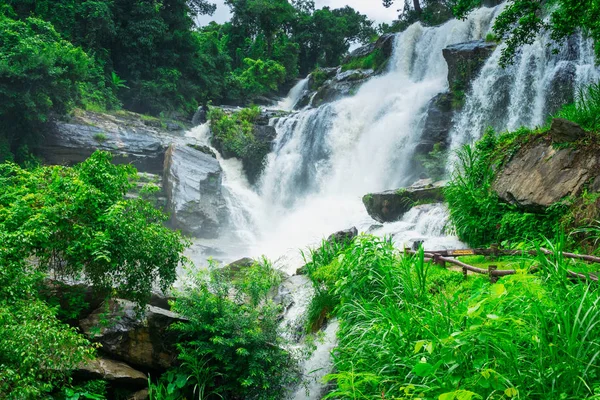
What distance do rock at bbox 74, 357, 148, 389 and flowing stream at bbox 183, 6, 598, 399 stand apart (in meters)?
3.99

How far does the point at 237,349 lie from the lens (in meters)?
5.70

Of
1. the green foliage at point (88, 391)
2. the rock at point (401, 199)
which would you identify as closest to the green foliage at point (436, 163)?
the rock at point (401, 199)

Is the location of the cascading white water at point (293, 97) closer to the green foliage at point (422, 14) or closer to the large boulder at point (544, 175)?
the green foliage at point (422, 14)

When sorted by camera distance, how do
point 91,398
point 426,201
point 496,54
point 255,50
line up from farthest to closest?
1. point 255,50
2. point 496,54
3. point 426,201
4. point 91,398

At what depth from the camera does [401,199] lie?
1375cm

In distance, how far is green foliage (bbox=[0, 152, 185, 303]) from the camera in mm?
Result: 5969

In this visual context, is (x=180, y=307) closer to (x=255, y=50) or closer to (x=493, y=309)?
(x=493, y=309)

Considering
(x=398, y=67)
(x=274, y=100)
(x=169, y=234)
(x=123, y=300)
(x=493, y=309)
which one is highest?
(x=398, y=67)

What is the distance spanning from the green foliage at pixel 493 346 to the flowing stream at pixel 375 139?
5.93 metres

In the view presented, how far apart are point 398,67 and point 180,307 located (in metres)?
22.3

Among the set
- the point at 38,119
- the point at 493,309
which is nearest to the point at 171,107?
the point at 38,119

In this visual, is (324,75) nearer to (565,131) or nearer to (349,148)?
(349,148)

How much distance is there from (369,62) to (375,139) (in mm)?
9620

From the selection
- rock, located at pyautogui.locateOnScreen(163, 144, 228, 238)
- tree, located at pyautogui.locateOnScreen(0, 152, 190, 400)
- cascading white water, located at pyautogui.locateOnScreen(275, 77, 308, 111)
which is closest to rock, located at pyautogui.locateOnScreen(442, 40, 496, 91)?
rock, located at pyautogui.locateOnScreen(163, 144, 228, 238)
